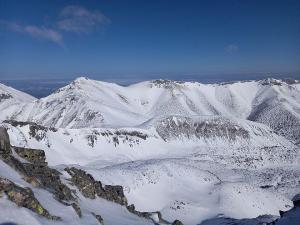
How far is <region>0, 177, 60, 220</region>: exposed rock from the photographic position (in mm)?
22188

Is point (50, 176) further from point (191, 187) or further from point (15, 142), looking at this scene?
point (15, 142)

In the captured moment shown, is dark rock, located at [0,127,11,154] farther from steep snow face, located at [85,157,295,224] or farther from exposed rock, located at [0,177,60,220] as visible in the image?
steep snow face, located at [85,157,295,224]

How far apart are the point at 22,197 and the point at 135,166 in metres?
46.9

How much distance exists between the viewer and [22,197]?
22.5 m

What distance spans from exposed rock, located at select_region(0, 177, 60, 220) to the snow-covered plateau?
0.05 m

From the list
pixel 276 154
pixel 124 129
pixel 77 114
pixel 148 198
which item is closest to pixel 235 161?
pixel 276 154

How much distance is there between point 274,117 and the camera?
647 feet

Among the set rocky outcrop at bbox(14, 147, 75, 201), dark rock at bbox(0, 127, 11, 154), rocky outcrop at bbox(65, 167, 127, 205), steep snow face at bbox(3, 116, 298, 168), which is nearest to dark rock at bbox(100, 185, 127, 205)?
rocky outcrop at bbox(65, 167, 127, 205)

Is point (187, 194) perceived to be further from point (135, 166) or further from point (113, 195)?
point (113, 195)

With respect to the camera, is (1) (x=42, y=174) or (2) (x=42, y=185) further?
(1) (x=42, y=174)

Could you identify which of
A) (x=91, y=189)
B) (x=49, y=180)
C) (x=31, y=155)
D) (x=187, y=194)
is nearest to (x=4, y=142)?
(x=49, y=180)

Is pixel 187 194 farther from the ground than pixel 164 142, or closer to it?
farther from the ground

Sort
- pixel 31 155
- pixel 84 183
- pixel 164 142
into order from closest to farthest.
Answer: pixel 31 155, pixel 84 183, pixel 164 142

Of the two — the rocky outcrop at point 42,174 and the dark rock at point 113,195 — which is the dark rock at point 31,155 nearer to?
the rocky outcrop at point 42,174
